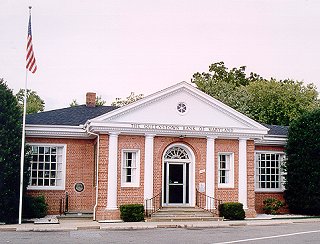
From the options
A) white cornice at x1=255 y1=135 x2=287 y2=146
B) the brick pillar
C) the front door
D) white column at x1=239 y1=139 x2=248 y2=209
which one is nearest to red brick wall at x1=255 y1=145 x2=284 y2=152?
white cornice at x1=255 y1=135 x2=287 y2=146

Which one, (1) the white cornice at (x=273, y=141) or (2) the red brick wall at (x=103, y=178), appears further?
(1) the white cornice at (x=273, y=141)

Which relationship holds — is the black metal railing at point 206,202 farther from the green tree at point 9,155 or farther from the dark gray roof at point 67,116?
the green tree at point 9,155

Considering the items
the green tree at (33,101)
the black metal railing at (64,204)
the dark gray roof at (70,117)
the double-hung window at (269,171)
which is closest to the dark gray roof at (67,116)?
the dark gray roof at (70,117)

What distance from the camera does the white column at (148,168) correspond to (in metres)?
25.4

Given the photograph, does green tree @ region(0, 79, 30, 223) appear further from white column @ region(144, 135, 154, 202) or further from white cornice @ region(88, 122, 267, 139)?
white column @ region(144, 135, 154, 202)

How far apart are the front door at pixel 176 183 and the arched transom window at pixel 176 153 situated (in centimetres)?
34

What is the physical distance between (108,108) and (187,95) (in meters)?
6.74

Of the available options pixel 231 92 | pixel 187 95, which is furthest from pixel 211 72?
pixel 187 95

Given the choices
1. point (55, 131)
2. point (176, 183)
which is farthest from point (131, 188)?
point (55, 131)

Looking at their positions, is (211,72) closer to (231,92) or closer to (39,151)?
(231,92)

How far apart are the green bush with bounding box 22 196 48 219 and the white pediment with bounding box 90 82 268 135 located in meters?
4.62

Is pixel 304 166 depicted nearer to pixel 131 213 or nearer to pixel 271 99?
pixel 131 213

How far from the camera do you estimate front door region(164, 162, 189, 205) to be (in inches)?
1043

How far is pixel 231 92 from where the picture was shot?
56.8 m
